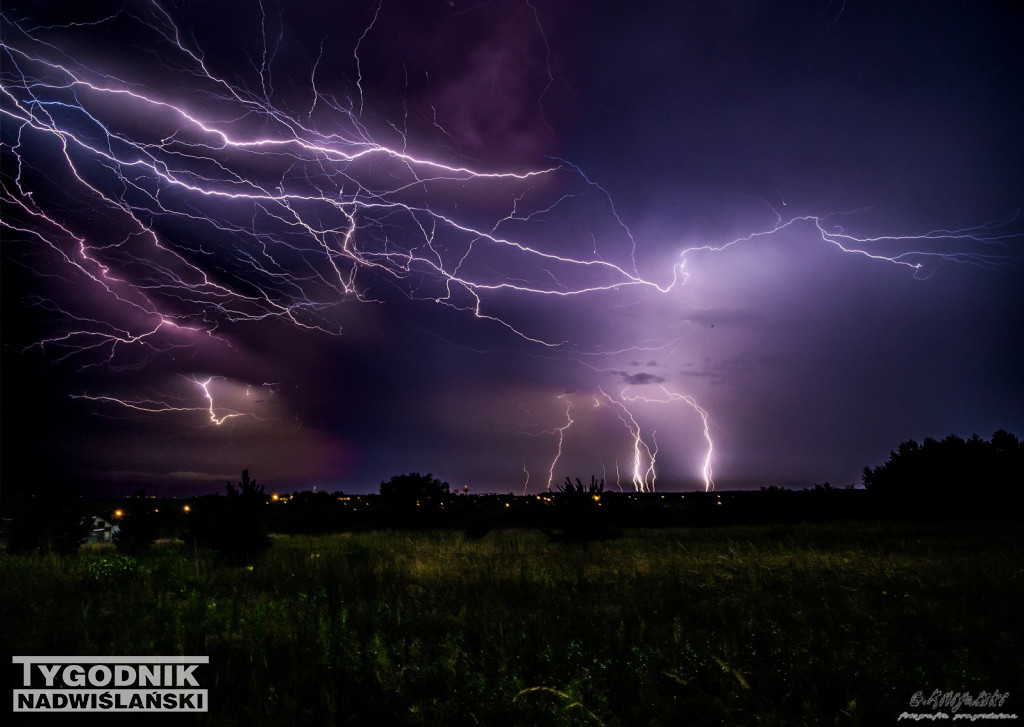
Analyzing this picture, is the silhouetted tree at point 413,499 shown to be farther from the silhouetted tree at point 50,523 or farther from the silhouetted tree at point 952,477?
the silhouetted tree at point 952,477

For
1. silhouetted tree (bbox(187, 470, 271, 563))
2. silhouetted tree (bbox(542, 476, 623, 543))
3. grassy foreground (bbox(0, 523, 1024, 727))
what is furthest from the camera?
silhouetted tree (bbox(542, 476, 623, 543))

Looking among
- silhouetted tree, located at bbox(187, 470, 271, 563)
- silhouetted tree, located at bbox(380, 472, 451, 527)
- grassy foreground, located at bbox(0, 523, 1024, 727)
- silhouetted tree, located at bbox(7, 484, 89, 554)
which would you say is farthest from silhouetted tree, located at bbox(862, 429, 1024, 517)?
silhouetted tree, located at bbox(7, 484, 89, 554)

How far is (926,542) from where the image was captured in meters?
11.5

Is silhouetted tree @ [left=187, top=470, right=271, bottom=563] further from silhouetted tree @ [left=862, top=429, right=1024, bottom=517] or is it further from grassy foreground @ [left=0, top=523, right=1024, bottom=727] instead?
silhouetted tree @ [left=862, top=429, right=1024, bottom=517]

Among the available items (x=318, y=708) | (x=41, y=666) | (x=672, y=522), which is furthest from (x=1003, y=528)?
(x=41, y=666)

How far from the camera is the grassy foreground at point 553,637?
2.65m

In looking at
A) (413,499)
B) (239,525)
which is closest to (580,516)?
(239,525)

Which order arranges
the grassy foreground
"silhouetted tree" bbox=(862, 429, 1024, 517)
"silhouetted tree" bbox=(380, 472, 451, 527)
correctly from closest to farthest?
1. the grassy foreground
2. "silhouetted tree" bbox=(862, 429, 1024, 517)
3. "silhouetted tree" bbox=(380, 472, 451, 527)

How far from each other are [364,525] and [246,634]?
78.8 ft

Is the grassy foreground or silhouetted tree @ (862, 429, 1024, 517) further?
silhouetted tree @ (862, 429, 1024, 517)

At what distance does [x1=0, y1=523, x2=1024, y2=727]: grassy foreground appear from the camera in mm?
2652

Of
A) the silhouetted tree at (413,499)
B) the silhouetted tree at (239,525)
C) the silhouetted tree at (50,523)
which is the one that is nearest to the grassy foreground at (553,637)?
the silhouetted tree at (239,525)

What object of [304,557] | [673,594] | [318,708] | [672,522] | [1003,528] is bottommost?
[672,522]

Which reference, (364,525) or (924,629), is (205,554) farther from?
(364,525)
